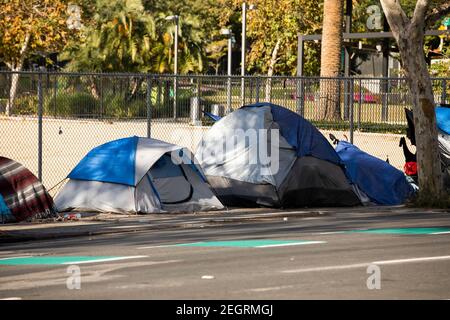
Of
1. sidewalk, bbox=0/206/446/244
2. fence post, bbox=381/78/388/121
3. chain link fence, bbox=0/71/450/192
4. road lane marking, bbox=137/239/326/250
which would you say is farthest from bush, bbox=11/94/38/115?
road lane marking, bbox=137/239/326/250

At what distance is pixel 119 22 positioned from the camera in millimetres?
50969

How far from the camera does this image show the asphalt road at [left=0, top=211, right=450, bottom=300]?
9555 mm

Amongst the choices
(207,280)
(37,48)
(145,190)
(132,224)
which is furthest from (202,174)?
(37,48)

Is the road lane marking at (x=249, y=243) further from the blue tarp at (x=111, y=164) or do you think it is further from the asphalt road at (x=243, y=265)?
the blue tarp at (x=111, y=164)

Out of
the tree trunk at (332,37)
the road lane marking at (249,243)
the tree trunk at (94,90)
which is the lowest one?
the road lane marking at (249,243)

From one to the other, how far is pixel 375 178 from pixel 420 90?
7.21 feet

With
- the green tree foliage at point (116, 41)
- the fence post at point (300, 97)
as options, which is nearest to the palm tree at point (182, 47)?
the green tree foliage at point (116, 41)

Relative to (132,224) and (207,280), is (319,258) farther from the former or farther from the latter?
(132,224)

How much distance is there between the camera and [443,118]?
20.9 meters

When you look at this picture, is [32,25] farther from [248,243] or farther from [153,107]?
[248,243]

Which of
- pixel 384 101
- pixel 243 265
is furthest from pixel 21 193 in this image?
pixel 384 101

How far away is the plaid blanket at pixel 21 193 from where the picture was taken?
15992 mm

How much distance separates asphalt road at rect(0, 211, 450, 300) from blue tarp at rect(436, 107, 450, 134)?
5.37m

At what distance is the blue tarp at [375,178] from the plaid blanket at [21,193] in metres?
5.85
